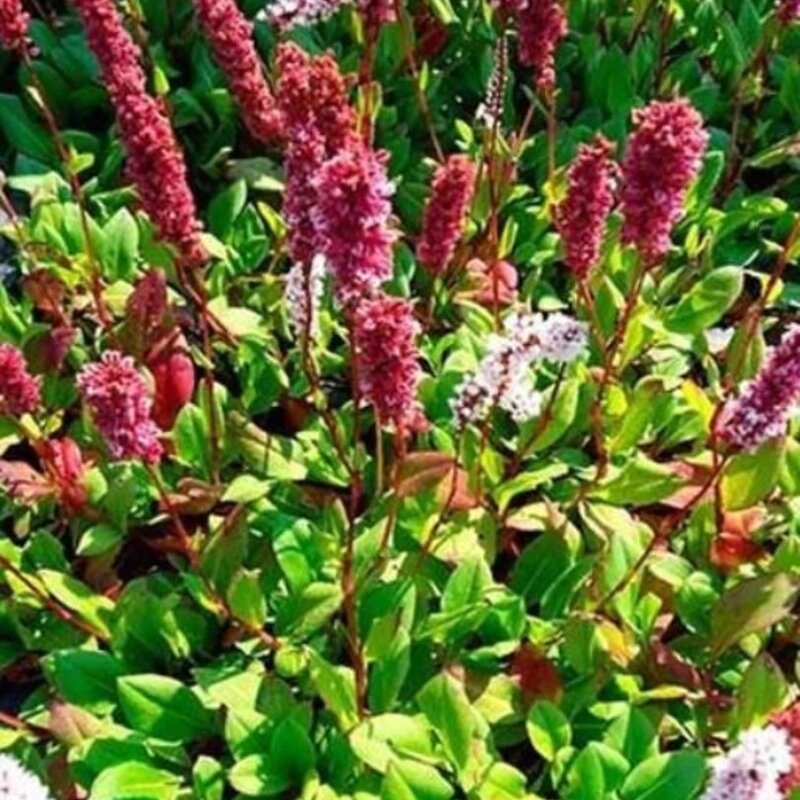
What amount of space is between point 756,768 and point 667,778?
1.01 m

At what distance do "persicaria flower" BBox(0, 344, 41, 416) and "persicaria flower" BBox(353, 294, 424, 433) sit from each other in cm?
80

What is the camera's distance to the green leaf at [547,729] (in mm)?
3523

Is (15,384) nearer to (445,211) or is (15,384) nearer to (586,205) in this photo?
(445,211)

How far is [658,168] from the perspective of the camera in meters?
3.04

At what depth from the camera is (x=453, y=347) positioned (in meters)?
4.43

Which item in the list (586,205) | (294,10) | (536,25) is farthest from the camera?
(294,10)

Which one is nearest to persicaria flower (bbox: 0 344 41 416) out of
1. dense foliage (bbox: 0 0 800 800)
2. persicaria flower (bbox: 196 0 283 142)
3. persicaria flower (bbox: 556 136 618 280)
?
dense foliage (bbox: 0 0 800 800)

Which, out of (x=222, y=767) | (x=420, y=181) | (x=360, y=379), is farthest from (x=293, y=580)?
(x=420, y=181)

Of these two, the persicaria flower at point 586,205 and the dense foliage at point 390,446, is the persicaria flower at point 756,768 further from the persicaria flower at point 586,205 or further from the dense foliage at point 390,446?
the persicaria flower at point 586,205

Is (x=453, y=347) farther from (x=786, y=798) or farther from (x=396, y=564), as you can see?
(x=786, y=798)

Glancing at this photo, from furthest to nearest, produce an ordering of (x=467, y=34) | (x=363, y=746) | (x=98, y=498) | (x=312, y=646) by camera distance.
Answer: (x=467, y=34) < (x=98, y=498) < (x=312, y=646) < (x=363, y=746)

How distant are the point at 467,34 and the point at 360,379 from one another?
9.08ft

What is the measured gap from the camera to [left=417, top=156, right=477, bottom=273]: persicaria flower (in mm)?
3494

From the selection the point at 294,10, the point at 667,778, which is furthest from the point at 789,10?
the point at 667,778
